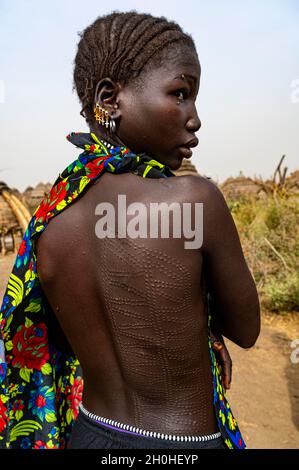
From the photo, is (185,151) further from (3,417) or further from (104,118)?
(3,417)

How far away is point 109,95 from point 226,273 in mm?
543

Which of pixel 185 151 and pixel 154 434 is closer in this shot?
pixel 154 434

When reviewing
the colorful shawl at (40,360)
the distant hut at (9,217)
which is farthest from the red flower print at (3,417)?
the distant hut at (9,217)

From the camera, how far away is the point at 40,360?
135 cm

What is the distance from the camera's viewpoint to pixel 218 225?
97 centimetres

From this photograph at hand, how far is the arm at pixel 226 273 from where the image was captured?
0.95 m

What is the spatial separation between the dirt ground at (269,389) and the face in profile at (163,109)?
110 inches

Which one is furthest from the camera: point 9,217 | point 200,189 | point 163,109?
point 9,217

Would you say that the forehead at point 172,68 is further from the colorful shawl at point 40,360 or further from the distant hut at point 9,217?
the distant hut at point 9,217

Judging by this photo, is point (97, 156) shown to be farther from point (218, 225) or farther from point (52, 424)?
point (52, 424)

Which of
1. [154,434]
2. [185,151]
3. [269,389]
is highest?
[185,151]

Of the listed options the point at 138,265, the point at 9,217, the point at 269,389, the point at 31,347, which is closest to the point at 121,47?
the point at 138,265
